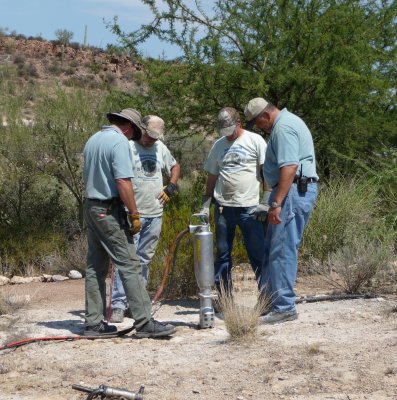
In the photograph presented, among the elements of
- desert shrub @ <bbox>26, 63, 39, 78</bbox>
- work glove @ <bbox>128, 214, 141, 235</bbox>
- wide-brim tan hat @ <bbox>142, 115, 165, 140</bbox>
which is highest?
desert shrub @ <bbox>26, 63, 39, 78</bbox>

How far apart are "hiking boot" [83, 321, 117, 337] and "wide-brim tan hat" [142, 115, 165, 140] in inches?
71.9

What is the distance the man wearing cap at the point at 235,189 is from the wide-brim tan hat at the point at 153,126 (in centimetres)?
55

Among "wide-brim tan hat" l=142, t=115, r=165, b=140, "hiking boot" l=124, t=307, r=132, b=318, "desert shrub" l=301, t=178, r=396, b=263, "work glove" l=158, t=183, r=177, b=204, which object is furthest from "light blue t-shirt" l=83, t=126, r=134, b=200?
"desert shrub" l=301, t=178, r=396, b=263

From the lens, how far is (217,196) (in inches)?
332

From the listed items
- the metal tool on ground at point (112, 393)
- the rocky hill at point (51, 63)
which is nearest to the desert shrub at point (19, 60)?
the rocky hill at point (51, 63)

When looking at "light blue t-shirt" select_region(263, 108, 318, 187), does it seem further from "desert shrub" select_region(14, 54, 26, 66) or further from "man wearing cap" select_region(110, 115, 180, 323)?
"desert shrub" select_region(14, 54, 26, 66)

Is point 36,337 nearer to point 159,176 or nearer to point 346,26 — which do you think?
point 159,176

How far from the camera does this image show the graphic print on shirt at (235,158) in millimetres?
8320

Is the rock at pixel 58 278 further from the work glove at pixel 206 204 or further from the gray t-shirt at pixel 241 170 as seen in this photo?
the gray t-shirt at pixel 241 170

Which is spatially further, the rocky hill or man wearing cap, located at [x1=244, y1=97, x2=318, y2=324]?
the rocky hill

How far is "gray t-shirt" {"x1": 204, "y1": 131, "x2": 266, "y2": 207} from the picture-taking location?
326 inches

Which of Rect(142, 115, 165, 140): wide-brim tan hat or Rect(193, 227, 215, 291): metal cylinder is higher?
Rect(142, 115, 165, 140): wide-brim tan hat

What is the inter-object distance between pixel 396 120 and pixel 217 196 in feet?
26.2

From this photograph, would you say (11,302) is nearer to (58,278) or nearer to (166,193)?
(166,193)
